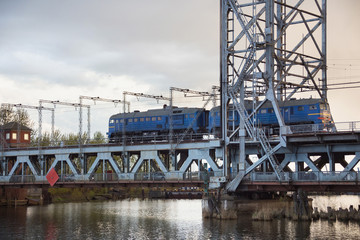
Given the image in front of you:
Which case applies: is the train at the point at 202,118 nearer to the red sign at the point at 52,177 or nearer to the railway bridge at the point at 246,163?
the railway bridge at the point at 246,163

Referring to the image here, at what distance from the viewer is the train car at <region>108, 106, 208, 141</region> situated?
80.8 m

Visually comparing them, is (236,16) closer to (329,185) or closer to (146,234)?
(329,185)

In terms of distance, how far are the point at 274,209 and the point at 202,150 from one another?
11346 millimetres

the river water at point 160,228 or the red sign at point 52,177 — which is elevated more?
the red sign at point 52,177

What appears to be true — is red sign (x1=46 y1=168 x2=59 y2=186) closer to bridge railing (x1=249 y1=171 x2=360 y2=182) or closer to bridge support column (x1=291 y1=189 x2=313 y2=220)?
bridge railing (x1=249 y1=171 x2=360 y2=182)

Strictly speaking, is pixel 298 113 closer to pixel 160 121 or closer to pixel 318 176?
pixel 318 176

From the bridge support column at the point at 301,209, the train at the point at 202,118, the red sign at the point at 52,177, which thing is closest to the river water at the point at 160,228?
the bridge support column at the point at 301,209

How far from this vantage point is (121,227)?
6328 centimetres

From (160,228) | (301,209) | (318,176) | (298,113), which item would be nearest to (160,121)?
(298,113)

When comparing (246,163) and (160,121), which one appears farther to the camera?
(160,121)

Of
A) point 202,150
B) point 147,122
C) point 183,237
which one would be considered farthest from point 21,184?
point 183,237

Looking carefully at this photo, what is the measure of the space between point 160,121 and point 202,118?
6.75 m

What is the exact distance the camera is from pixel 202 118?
81.1m

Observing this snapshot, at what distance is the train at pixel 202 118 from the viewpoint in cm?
6812
